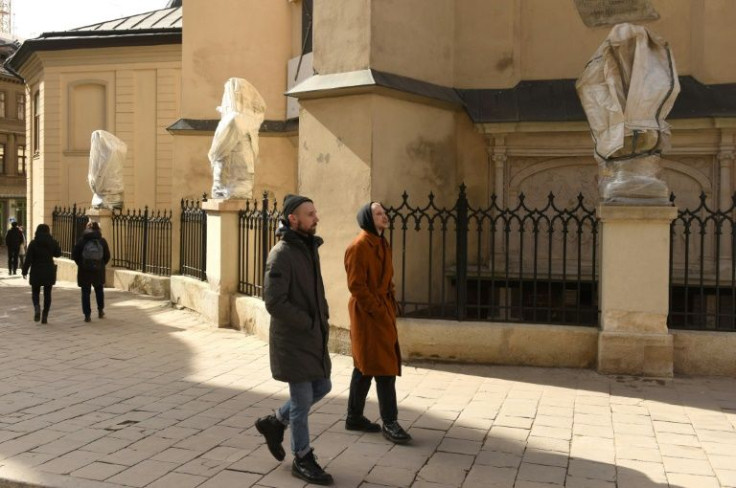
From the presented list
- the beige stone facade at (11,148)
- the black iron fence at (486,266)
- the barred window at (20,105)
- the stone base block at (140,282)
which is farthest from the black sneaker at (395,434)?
the barred window at (20,105)

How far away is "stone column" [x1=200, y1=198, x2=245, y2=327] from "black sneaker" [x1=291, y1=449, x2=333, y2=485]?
683cm

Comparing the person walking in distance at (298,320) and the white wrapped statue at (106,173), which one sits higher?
the white wrapped statue at (106,173)

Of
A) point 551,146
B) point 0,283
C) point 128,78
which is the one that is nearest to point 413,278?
point 551,146

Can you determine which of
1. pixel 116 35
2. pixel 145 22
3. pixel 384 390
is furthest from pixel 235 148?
pixel 145 22

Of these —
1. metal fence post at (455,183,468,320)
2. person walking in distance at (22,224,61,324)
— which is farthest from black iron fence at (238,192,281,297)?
person walking in distance at (22,224,61,324)

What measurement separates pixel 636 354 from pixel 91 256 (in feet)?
27.7

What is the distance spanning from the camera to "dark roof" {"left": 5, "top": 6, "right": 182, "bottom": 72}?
2283 centimetres

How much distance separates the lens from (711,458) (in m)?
5.28

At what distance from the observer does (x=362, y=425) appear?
5840mm

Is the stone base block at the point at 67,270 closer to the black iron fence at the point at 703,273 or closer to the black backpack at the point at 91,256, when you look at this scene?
the black backpack at the point at 91,256

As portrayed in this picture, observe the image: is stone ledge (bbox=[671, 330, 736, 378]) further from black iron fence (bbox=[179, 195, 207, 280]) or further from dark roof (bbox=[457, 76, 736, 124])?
black iron fence (bbox=[179, 195, 207, 280])

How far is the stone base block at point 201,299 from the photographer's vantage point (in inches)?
448

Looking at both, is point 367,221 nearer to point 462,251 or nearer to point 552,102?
point 462,251

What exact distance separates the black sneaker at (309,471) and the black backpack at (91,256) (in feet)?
26.9
